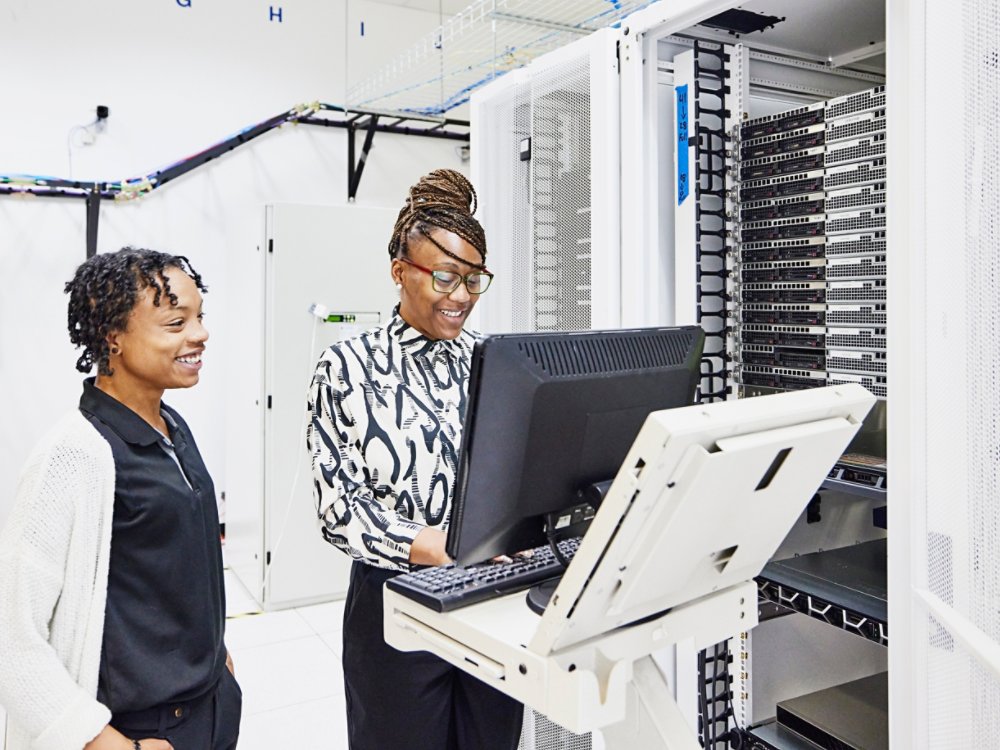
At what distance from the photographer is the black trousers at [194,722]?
1202 mm

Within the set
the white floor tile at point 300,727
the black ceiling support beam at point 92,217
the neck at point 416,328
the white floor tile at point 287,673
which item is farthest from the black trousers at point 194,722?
the black ceiling support beam at point 92,217

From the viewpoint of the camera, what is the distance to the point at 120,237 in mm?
4234

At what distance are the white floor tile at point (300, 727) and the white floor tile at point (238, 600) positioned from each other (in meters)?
0.98

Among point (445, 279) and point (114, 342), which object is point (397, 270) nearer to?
point (445, 279)

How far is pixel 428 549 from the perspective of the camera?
1.22 metres

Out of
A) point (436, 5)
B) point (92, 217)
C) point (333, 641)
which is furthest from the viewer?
point (436, 5)

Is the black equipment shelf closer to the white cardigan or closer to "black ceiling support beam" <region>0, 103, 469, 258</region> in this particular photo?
the white cardigan

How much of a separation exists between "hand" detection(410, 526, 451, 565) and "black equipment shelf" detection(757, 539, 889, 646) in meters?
0.83

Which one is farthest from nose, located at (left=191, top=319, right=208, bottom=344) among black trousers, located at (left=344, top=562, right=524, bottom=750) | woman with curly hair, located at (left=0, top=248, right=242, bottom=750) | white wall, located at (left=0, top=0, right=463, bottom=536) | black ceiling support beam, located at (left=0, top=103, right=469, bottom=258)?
black ceiling support beam, located at (left=0, top=103, right=469, bottom=258)

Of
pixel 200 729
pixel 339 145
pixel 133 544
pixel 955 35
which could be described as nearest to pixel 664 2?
pixel 955 35

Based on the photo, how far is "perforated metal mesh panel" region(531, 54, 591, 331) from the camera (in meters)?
1.99

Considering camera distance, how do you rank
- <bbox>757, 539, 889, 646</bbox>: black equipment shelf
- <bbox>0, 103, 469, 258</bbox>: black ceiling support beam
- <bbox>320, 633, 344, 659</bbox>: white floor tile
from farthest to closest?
<bbox>0, 103, 469, 258</bbox>: black ceiling support beam < <bbox>320, 633, 344, 659</bbox>: white floor tile < <bbox>757, 539, 889, 646</bbox>: black equipment shelf

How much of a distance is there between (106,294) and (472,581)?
2.37ft

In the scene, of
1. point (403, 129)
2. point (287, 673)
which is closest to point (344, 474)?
point (287, 673)
